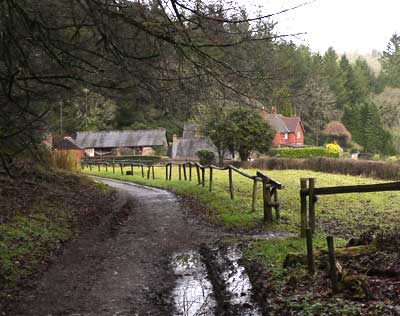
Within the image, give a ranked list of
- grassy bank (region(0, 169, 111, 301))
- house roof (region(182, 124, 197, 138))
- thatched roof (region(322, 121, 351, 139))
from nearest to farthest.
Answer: grassy bank (region(0, 169, 111, 301))
house roof (region(182, 124, 197, 138))
thatched roof (region(322, 121, 351, 139))

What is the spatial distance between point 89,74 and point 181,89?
212cm

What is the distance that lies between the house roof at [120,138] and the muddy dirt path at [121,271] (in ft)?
175

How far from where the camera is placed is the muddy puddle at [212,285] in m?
5.79

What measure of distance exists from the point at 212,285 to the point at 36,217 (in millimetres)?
5624

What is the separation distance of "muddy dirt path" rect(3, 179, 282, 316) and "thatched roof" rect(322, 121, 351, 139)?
200 ft

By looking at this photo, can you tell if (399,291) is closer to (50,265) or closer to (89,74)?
(50,265)

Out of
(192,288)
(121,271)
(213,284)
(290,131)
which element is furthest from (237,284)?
(290,131)

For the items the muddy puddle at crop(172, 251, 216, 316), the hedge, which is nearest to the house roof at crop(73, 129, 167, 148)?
the hedge

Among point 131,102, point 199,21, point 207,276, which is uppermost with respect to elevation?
point 199,21

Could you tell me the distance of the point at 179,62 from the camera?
806 centimetres

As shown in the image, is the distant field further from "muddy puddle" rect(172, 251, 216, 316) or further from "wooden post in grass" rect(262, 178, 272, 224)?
"muddy puddle" rect(172, 251, 216, 316)

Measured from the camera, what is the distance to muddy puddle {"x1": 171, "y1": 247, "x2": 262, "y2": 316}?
19.0 ft

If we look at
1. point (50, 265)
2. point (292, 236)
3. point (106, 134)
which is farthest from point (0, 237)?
point (106, 134)

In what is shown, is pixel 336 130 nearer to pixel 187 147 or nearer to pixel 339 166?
pixel 187 147
